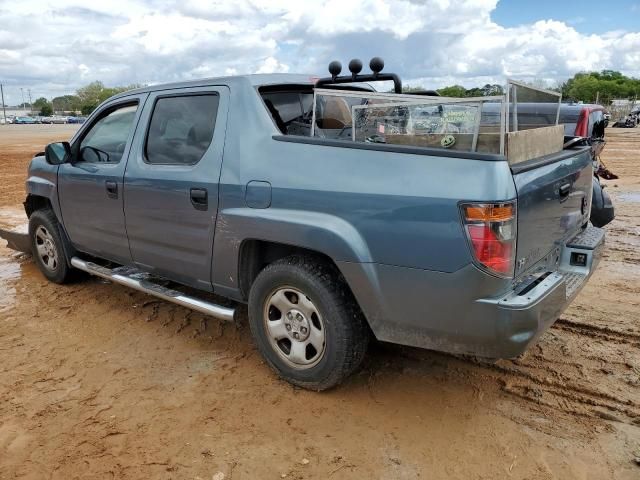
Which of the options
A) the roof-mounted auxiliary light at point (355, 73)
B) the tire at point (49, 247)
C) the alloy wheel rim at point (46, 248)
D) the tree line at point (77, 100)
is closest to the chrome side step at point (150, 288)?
the tire at point (49, 247)

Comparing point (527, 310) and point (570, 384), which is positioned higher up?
point (527, 310)

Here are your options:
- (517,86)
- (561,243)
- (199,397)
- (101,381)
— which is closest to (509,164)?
(517,86)

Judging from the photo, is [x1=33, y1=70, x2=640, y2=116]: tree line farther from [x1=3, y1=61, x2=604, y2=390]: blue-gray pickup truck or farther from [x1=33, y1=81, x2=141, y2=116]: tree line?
[x1=3, y1=61, x2=604, y2=390]: blue-gray pickup truck

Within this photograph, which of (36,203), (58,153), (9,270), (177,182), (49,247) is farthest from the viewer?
(9,270)

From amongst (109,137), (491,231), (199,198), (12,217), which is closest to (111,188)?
(109,137)

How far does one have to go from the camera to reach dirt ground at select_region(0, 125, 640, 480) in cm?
271

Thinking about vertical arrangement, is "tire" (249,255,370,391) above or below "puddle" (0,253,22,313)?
above

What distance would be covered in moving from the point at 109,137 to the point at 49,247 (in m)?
1.53

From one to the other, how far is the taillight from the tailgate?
0.37 ft

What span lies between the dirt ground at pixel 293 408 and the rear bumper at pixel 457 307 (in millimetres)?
538

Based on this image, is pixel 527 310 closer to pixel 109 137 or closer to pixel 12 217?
pixel 109 137

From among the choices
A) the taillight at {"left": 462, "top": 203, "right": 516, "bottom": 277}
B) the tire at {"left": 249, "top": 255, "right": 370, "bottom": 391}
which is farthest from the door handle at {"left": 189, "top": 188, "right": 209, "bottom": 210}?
the taillight at {"left": 462, "top": 203, "right": 516, "bottom": 277}

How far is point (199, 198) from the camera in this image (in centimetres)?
349

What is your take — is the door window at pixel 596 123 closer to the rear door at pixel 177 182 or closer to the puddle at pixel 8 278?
the rear door at pixel 177 182
